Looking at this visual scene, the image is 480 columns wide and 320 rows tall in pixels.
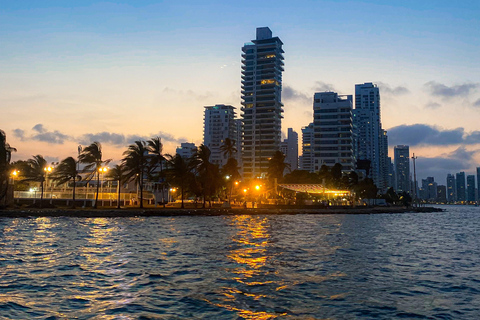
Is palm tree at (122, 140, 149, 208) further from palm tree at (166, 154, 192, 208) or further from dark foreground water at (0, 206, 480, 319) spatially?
dark foreground water at (0, 206, 480, 319)

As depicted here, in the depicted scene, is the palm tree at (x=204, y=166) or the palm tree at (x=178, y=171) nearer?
the palm tree at (x=178, y=171)

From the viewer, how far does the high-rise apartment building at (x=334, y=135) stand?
19025 centimetres

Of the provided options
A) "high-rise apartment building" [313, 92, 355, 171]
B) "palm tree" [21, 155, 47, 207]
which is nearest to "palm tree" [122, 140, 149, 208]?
"palm tree" [21, 155, 47, 207]

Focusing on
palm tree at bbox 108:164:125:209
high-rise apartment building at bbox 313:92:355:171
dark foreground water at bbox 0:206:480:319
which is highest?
high-rise apartment building at bbox 313:92:355:171

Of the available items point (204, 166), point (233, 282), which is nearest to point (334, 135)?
point (204, 166)

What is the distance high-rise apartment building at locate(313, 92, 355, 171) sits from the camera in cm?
19025

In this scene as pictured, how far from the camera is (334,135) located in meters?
192

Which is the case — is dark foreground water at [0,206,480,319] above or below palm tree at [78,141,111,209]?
below

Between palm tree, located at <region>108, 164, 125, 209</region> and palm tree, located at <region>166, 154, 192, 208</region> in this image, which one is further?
palm tree, located at <region>166, 154, 192, 208</region>

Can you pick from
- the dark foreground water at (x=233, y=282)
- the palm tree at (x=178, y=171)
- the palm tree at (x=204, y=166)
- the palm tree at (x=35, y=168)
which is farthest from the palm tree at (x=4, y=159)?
the dark foreground water at (x=233, y=282)

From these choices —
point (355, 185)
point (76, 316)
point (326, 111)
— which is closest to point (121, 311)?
point (76, 316)

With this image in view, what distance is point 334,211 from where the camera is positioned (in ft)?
318

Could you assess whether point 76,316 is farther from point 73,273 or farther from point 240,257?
point 240,257

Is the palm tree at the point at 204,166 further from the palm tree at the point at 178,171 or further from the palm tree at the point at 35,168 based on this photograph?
the palm tree at the point at 35,168
